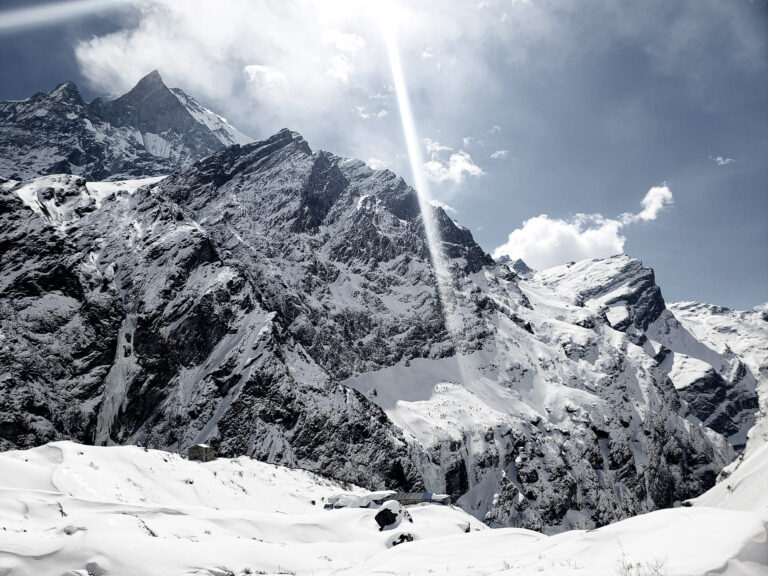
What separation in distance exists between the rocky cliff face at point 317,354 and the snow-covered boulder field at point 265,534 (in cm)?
4123

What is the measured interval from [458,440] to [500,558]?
80.7 meters

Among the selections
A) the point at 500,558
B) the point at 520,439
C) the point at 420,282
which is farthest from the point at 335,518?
the point at 420,282

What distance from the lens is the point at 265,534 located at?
61.4 ft

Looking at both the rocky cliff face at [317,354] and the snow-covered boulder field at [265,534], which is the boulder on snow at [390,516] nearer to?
the snow-covered boulder field at [265,534]

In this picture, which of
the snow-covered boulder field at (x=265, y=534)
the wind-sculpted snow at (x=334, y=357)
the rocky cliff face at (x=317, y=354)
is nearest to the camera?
the snow-covered boulder field at (x=265, y=534)

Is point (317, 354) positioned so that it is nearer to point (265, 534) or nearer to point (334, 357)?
point (334, 357)

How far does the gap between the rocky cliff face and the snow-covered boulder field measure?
41.2 metres

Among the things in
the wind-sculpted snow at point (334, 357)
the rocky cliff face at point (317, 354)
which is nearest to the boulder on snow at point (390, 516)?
the wind-sculpted snow at point (334, 357)

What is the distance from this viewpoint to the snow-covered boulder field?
7.02 metres

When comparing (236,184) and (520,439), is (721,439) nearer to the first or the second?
(520,439)

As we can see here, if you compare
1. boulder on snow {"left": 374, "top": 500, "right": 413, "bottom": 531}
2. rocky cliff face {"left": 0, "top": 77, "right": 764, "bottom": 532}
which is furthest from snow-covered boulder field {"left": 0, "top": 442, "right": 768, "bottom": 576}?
rocky cliff face {"left": 0, "top": 77, "right": 764, "bottom": 532}

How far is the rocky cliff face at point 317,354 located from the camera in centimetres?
7025

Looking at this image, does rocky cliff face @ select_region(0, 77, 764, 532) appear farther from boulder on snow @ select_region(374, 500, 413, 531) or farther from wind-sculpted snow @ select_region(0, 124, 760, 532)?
boulder on snow @ select_region(374, 500, 413, 531)

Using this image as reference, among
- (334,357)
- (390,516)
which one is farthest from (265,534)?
(334,357)
